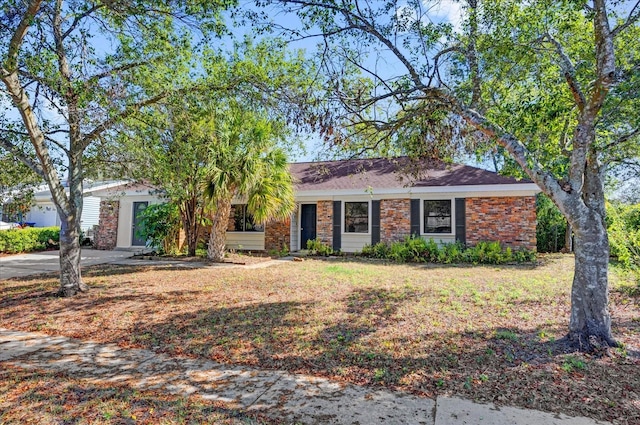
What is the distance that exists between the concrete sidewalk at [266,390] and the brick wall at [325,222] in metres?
10.5

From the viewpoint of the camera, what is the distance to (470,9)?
5699mm

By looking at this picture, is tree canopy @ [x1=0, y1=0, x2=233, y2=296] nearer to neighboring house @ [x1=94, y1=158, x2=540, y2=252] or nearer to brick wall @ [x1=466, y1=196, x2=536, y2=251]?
neighboring house @ [x1=94, y1=158, x2=540, y2=252]

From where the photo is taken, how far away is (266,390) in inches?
135

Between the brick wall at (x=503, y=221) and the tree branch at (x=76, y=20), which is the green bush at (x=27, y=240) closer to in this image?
the tree branch at (x=76, y=20)

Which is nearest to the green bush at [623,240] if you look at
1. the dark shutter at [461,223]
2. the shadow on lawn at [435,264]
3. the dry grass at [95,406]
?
the shadow on lawn at [435,264]

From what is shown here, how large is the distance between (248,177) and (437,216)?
23.8 ft

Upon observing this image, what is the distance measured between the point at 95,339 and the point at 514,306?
21.5ft

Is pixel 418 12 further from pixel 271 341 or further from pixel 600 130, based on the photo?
pixel 271 341

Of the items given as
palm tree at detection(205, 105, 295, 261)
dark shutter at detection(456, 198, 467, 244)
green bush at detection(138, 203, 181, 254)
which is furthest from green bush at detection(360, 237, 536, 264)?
green bush at detection(138, 203, 181, 254)

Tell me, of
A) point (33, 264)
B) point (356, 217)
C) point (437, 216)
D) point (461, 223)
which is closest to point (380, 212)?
point (356, 217)

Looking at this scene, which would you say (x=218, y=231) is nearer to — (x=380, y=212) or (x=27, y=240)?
(x=380, y=212)

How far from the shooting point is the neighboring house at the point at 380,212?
12.6 meters

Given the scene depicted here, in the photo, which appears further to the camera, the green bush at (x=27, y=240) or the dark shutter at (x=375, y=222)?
the green bush at (x=27, y=240)

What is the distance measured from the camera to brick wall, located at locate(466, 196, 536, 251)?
12422 mm
